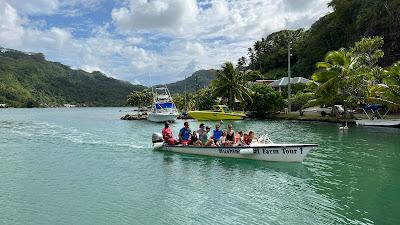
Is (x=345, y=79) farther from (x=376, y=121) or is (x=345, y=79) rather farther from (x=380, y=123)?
(x=380, y=123)

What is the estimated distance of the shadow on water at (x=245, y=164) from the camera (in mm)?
22844

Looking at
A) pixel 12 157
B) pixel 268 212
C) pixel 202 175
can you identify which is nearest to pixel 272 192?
pixel 268 212

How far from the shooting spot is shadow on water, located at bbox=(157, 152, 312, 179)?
2284cm

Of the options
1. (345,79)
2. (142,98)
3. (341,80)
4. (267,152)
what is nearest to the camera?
(267,152)

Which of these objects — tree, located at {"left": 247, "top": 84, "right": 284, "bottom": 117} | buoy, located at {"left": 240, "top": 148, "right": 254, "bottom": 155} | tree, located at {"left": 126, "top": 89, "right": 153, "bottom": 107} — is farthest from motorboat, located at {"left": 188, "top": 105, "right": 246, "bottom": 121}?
tree, located at {"left": 126, "top": 89, "right": 153, "bottom": 107}

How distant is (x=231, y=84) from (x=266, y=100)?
7730 millimetres

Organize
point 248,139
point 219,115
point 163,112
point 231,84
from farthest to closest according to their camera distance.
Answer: point 231,84, point 163,112, point 219,115, point 248,139

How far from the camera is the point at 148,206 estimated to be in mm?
16469

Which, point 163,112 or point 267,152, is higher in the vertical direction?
point 163,112

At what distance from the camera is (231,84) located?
259 ft

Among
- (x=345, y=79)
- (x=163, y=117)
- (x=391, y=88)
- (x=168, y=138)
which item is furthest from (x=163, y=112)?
(x=168, y=138)

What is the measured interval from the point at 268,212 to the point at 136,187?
737 cm

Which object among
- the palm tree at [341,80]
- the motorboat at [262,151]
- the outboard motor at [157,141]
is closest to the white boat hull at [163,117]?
the palm tree at [341,80]

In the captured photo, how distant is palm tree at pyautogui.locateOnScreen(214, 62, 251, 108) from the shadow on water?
5019 centimetres
